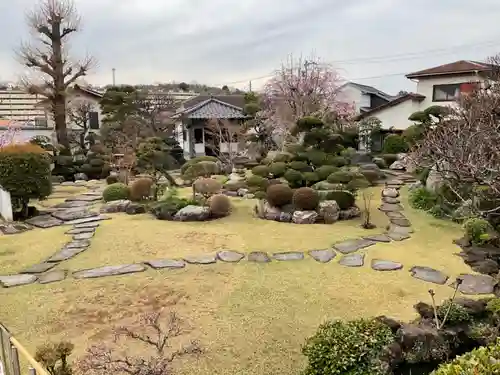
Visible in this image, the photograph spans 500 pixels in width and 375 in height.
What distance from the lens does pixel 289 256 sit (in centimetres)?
743

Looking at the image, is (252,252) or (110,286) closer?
(110,286)

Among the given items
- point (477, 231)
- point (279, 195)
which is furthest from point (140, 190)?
point (477, 231)

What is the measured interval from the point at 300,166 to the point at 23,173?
7.23 meters

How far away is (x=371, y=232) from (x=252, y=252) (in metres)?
3.02

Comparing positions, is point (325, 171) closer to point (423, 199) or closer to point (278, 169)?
point (278, 169)

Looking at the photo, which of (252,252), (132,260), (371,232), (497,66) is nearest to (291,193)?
(371,232)

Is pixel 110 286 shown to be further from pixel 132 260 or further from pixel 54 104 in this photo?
pixel 54 104

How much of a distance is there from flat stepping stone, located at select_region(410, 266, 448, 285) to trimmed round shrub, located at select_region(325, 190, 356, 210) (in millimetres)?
3799

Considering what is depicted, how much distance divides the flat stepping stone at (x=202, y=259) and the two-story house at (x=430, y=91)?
49.0ft

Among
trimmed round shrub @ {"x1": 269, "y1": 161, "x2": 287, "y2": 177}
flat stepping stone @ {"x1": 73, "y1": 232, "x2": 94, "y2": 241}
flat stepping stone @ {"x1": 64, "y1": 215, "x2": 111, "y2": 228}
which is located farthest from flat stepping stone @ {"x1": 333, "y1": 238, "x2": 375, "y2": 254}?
flat stepping stone @ {"x1": 64, "y1": 215, "x2": 111, "y2": 228}

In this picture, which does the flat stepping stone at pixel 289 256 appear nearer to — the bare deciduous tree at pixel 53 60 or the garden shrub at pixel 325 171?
the garden shrub at pixel 325 171

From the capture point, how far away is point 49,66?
18.3 m

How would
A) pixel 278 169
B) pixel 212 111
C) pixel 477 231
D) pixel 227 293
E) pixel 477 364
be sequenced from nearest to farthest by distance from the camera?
pixel 477 364 → pixel 227 293 → pixel 477 231 → pixel 278 169 → pixel 212 111

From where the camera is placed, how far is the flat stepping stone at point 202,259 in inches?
280
